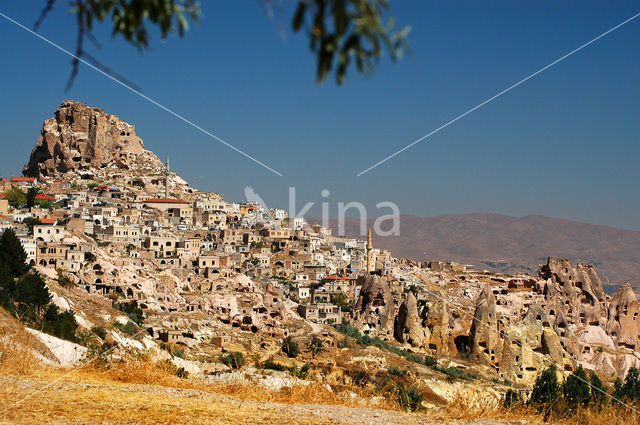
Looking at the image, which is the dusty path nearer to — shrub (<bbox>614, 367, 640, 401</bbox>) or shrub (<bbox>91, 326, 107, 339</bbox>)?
shrub (<bbox>91, 326, 107, 339</bbox>)

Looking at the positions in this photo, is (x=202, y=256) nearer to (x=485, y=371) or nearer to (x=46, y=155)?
(x=485, y=371)

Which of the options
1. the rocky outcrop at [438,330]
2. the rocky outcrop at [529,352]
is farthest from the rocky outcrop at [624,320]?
the rocky outcrop at [438,330]

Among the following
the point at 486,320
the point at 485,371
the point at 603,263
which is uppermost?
the point at 603,263

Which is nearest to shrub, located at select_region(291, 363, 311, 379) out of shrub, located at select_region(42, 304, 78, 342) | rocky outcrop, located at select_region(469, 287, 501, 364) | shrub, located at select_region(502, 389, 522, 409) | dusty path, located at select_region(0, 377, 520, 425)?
shrub, located at select_region(502, 389, 522, 409)

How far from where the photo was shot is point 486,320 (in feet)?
116

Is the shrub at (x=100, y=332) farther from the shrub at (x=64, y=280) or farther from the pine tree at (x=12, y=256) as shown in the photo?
the shrub at (x=64, y=280)

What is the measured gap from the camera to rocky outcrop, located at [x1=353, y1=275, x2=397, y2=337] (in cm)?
3838

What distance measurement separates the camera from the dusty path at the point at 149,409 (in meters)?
7.61

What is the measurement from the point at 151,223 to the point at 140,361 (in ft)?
141

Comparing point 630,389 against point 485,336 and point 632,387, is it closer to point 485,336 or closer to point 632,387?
point 632,387

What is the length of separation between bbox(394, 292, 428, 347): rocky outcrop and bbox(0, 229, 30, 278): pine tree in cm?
1861

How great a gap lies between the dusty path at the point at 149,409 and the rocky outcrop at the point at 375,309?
94.2 feet

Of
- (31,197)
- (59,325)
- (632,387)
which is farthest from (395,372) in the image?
(31,197)

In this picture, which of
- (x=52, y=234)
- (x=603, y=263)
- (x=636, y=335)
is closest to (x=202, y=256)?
(x=52, y=234)
